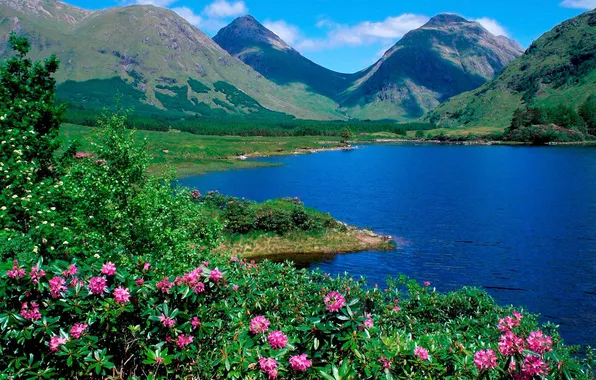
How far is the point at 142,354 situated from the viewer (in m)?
8.75

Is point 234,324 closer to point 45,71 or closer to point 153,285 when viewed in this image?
point 153,285

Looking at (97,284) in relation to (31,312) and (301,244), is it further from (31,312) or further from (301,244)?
(301,244)

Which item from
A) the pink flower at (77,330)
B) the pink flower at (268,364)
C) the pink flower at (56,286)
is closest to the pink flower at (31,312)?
the pink flower at (56,286)

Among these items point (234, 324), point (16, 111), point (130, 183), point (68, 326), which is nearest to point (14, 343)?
point (68, 326)

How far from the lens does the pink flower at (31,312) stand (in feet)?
25.6

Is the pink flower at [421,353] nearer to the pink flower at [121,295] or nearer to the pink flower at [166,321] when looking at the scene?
the pink flower at [166,321]

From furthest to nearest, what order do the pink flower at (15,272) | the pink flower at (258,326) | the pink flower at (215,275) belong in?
the pink flower at (215,275), the pink flower at (258,326), the pink flower at (15,272)

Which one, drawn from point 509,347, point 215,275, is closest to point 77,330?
point 215,275

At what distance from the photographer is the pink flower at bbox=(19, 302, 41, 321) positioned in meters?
7.81

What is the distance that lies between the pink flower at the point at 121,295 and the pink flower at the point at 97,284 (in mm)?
268

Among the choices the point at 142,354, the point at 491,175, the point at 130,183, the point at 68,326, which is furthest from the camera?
the point at 491,175

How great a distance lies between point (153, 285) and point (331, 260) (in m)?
41.8

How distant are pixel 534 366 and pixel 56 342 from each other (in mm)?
7616

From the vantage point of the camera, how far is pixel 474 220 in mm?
68812
